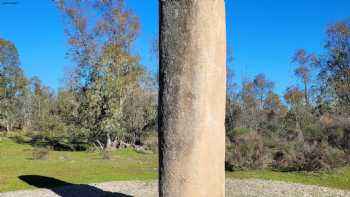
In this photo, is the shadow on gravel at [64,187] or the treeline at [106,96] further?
the treeline at [106,96]

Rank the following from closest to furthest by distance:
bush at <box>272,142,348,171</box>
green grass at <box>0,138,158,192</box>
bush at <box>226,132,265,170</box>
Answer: green grass at <box>0,138,158,192</box> < bush at <box>272,142,348,171</box> < bush at <box>226,132,265,170</box>

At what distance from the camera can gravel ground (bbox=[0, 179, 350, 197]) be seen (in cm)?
957

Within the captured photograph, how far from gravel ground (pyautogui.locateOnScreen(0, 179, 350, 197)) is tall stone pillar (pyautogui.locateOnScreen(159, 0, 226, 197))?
523 centimetres

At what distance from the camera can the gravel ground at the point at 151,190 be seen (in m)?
9.57

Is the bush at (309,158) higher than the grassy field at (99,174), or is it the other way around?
the bush at (309,158)

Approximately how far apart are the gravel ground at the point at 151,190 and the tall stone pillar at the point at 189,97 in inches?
206

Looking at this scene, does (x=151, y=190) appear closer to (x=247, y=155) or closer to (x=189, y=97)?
(x=189, y=97)

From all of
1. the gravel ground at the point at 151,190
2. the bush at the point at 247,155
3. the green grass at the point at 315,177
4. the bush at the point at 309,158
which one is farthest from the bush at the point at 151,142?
the gravel ground at the point at 151,190

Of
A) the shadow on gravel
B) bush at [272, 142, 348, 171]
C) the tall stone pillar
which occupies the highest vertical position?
the tall stone pillar

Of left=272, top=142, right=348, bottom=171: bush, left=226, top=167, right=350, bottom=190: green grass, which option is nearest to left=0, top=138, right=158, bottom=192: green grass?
left=226, top=167, right=350, bottom=190: green grass

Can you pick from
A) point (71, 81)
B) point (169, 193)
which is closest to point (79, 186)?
point (169, 193)

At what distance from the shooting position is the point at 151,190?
10.1 m

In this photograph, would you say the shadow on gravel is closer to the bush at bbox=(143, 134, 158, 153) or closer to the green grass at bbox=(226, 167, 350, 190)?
the green grass at bbox=(226, 167, 350, 190)

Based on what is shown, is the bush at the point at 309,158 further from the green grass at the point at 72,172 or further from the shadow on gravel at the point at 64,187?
the shadow on gravel at the point at 64,187
